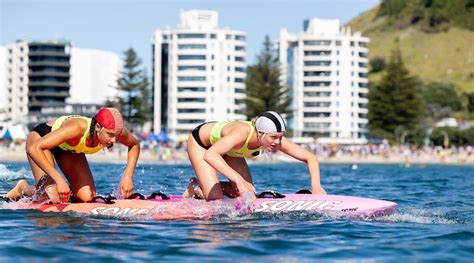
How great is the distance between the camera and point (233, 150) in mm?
13938

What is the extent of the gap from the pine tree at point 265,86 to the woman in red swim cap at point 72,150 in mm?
89006

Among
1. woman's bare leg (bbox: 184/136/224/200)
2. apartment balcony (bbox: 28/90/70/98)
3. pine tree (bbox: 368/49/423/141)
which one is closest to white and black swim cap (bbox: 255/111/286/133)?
woman's bare leg (bbox: 184/136/224/200)

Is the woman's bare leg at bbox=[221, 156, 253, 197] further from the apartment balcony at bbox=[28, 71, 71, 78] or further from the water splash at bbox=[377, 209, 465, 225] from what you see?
the apartment balcony at bbox=[28, 71, 71, 78]

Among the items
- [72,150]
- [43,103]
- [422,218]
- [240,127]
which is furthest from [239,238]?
[43,103]

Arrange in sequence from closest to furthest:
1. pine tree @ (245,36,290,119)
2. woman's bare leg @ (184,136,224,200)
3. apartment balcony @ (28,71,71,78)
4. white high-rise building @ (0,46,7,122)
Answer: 1. woman's bare leg @ (184,136,224,200)
2. pine tree @ (245,36,290,119)
3. apartment balcony @ (28,71,71,78)
4. white high-rise building @ (0,46,7,122)

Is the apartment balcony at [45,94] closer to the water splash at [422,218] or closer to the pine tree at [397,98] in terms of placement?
the pine tree at [397,98]

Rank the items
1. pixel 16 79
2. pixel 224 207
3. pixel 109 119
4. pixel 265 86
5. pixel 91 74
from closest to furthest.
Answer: pixel 109 119 → pixel 224 207 → pixel 265 86 → pixel 16 79 → pixel 91 74

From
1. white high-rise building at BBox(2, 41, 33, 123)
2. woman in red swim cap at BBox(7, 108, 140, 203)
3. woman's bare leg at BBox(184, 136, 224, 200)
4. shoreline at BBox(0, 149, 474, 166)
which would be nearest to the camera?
woman in red swim cap at BBox(7, 108, 140, 203)

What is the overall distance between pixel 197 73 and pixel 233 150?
128 meters

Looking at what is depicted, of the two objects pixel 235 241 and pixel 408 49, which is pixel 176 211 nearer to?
pixel 235 241

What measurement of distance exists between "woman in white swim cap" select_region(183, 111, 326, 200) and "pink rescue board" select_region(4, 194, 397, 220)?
0.27 meters

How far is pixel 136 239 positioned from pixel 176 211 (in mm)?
2362

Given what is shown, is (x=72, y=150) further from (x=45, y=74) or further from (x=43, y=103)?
(x=45, y=74)

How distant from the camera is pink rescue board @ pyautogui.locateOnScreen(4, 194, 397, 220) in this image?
13.6 metres
